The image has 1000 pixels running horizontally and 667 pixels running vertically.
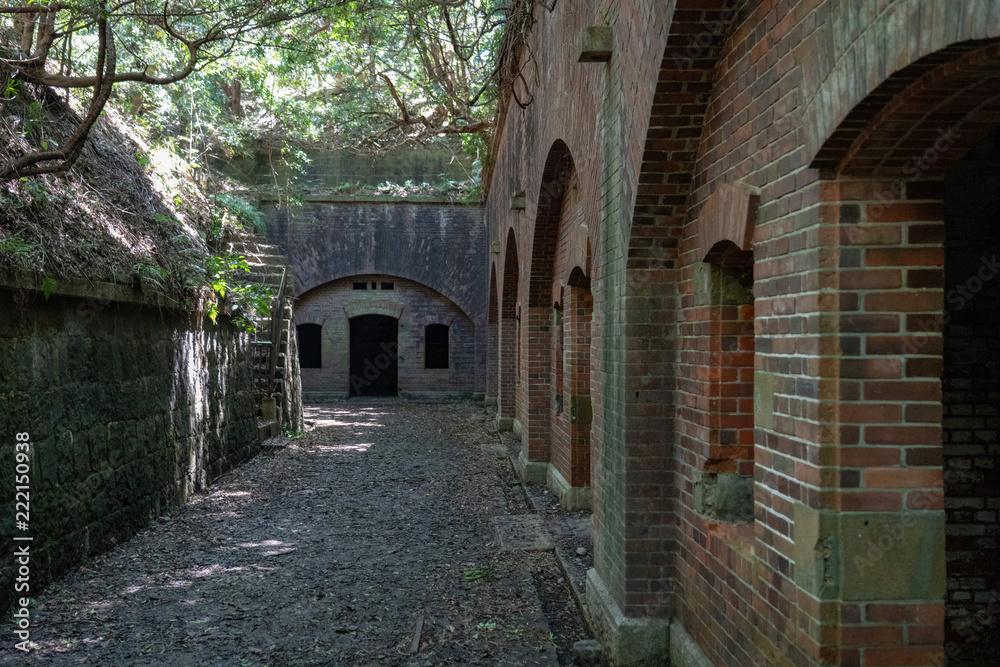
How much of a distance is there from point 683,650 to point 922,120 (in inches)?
107

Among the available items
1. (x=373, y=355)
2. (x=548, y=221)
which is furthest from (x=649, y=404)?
(x=373, y=355)

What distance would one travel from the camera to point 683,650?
3.77m

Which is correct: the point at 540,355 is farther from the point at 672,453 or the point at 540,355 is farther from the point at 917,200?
the point at 917,200

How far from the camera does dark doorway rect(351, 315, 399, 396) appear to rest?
69.5 feet

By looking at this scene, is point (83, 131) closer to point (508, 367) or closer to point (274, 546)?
point (274, 546)

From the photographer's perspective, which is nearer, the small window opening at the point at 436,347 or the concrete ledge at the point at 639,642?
the concrete ledge at the point at 639,642

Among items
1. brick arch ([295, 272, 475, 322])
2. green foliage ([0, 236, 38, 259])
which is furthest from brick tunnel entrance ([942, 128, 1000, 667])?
brick arch ([295, 272, 475, 322])

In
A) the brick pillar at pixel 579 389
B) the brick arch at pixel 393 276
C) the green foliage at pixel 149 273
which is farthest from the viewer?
the brick arch at pixel 393 276

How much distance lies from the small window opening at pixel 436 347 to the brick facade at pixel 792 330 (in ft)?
47.8

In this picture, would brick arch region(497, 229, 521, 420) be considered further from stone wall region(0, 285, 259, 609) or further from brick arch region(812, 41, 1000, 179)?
brick arch region(812, 41, 1000, 179)

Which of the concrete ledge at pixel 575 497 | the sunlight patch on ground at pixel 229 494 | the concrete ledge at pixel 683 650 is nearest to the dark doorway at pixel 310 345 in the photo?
the sunlight patch on ground at pixel 229 494

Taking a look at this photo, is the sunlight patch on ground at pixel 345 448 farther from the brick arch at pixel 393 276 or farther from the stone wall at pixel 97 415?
the brick arch at pixel 393 276

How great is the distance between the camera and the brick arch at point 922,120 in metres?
1.92

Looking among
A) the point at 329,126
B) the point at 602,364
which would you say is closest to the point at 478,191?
the point at 329,126
